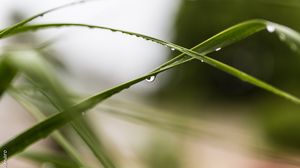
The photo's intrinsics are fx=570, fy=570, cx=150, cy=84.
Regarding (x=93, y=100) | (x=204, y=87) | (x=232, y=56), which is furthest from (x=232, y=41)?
(x=204, y=87)

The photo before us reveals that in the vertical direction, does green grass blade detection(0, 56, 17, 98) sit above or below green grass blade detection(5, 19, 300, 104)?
below

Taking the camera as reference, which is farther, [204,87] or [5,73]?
[204,87]

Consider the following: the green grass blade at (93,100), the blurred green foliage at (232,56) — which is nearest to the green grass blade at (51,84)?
the green grass blade at (93,100)

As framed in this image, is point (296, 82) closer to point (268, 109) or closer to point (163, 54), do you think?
point (268, 109)

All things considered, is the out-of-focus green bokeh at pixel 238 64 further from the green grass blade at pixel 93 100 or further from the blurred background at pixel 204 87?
the green grass blade at pixel 93 100

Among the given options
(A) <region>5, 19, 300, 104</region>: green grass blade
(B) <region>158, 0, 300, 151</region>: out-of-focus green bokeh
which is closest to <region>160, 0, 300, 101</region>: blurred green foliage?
(B) <region>158, 0, 300, 151</region>: out-of-focus green bokeh

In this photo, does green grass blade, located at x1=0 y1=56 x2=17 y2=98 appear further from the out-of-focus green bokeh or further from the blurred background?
the out-of-focus green bokeh

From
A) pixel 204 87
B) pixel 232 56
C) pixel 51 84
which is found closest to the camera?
pixel 51 84

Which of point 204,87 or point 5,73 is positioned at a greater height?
point 5,73

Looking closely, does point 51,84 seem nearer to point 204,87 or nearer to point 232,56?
point 232,56

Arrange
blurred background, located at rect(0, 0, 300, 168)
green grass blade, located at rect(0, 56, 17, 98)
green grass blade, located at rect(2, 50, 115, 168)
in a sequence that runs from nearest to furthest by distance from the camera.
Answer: green grass blade, located at rect(2, 50, 115, 168), green grass blade, located at rect(0, 56, 17, 98), blurred background, located at rect(0, 0, 300, 168)

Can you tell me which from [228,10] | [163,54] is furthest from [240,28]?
[163,54]
